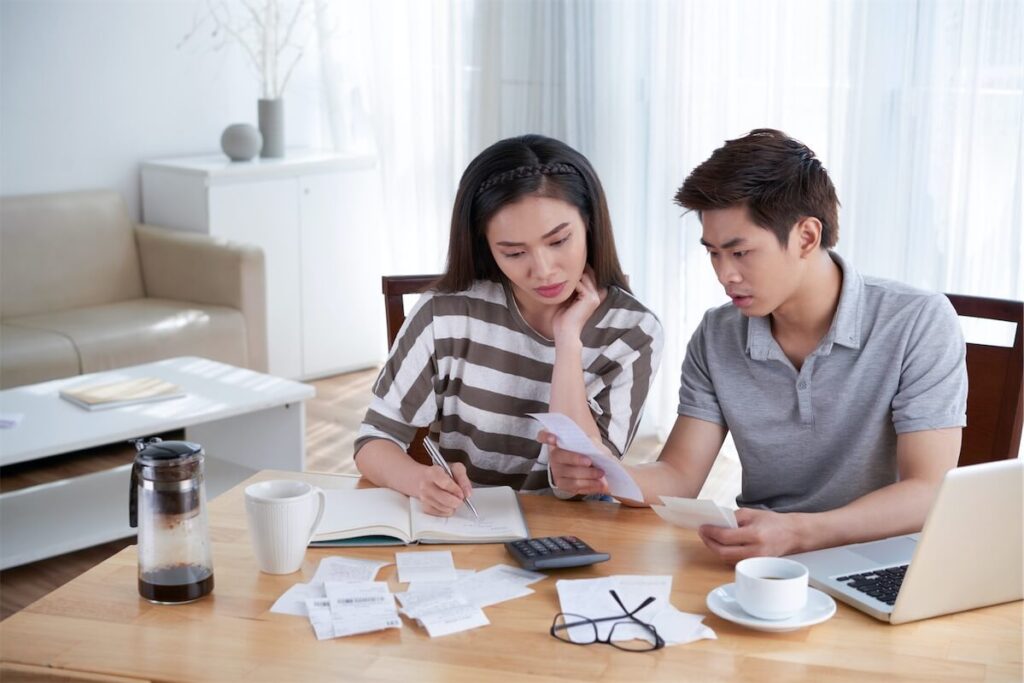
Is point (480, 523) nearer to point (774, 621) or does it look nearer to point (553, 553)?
point (553, 553)

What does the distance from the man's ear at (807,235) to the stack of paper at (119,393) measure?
1.95 m

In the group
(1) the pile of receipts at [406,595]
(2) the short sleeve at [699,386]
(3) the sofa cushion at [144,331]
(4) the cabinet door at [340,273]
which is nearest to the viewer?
(1) the pile of receipts at [406,595]

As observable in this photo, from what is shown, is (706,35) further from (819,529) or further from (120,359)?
(819,529)

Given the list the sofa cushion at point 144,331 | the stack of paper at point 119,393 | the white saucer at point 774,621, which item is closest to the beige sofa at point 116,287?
the sofa cushion at point 144,331

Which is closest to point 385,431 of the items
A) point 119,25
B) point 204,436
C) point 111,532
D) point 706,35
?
point 111,532

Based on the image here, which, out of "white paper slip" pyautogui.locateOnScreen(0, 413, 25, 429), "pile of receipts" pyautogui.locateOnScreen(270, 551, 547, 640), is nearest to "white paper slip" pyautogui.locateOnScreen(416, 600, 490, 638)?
"pile of receipts" pyautogui.locateOnScreen(270, 551, 547, 640)

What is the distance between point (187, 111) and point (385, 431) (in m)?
3.36

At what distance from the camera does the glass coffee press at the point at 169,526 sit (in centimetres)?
137

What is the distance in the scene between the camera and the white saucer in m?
1.26

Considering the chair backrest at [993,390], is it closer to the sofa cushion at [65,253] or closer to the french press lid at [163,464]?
the french press lid at [163,464]

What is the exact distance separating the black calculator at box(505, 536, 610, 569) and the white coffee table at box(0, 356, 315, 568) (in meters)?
1.60

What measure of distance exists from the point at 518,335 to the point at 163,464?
0.71 m

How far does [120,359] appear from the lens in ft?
12.8

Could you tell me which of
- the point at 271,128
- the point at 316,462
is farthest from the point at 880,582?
the point at 271,128
